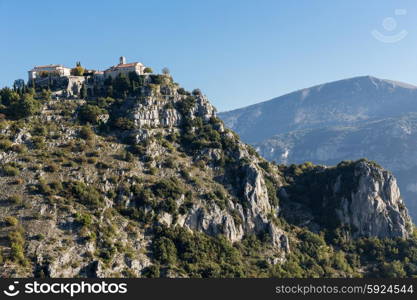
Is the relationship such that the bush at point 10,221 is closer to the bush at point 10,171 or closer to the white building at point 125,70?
the bush at point 10,171

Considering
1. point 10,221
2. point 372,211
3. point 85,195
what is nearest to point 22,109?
point 85,195

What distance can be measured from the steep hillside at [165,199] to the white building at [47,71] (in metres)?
13.8

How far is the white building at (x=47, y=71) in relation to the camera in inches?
5261

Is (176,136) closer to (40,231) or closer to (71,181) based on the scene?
(71,181)

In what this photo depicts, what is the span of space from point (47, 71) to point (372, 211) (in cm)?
8526

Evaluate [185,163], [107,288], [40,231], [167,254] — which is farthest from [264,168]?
[107,288]

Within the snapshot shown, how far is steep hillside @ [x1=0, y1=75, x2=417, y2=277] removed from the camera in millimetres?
89062

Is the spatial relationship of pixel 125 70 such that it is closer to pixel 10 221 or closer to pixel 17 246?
pixel 10 221

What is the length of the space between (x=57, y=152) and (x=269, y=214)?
4592 cm

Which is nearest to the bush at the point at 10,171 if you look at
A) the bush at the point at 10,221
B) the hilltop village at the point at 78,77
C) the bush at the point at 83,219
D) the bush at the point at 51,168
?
the bush at the point at 51,168

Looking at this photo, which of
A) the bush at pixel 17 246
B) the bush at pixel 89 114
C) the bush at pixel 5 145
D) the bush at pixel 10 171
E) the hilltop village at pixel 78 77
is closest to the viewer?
the bush at pixel 17 246

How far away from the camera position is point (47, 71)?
441 feet

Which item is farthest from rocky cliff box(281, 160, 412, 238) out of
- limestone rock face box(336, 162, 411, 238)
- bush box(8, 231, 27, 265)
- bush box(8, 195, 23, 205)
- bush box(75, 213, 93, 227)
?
bush box(8, 231, 27, 265)

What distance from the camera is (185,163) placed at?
115375 millimetres
